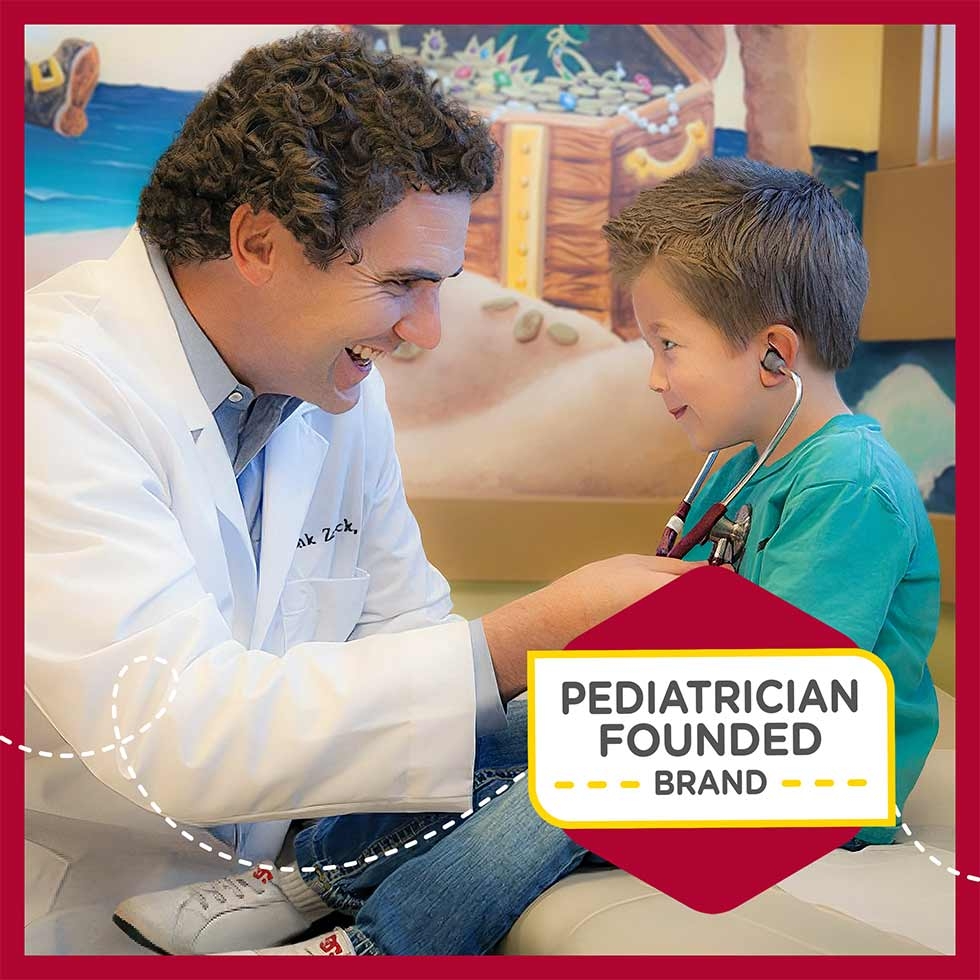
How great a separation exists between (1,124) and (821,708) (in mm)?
616

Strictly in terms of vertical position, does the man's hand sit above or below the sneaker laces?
above

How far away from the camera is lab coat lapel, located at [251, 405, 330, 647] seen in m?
0.95

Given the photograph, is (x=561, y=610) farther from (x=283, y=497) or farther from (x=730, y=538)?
(x=283, y=497)

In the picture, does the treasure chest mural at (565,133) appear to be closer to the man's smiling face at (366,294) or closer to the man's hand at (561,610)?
the man's smiling face at (366,294)

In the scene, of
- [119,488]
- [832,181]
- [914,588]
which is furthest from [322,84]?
[832,181]

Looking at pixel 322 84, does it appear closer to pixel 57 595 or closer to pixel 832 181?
→ pixel 57 595

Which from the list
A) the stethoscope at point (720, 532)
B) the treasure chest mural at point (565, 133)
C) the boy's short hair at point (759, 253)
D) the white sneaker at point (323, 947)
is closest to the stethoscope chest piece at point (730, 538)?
the stethoscope at point (720, 532)

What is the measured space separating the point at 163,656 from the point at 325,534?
395 millimetres

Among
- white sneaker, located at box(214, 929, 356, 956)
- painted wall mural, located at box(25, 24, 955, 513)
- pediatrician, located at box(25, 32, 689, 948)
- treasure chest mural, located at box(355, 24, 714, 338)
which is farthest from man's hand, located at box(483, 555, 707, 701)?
treasure chest mural, located at box(355, 24, 714, 338)

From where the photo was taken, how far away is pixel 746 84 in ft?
4.71

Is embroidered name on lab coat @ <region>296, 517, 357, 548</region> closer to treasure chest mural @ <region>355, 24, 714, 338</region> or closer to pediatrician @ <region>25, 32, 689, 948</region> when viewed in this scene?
pediatrician @ <region>25, 32, 689, 948</region>

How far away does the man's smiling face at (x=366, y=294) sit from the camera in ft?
2.82

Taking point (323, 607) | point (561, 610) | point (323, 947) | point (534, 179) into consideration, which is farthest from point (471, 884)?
point (534, 179)

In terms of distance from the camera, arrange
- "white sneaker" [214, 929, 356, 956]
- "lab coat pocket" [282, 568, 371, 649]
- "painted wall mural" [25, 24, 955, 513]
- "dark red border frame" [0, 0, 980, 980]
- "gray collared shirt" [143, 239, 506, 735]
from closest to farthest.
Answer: "dark red border frame" [0, 0, 980, 980] < "white sneaker" [214, 929, 356, 956] < "gray collared shirt" [143, 239, 506, 735] < "lab coat pocket" [282, 568, 371, 649] < "painted wall mural" [25, 24, 955, 513]
